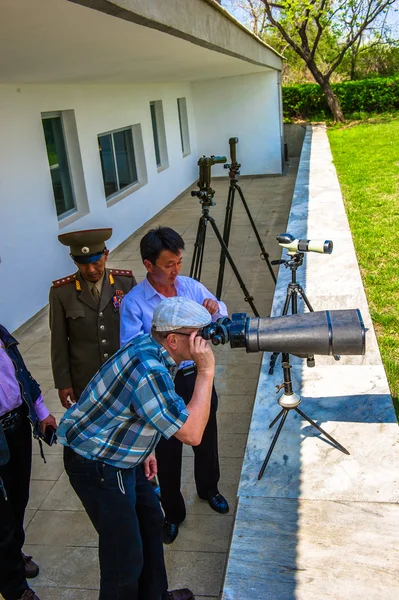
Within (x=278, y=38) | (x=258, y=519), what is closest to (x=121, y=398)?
(x=258, y=519)

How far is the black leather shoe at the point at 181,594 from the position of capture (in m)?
2.54

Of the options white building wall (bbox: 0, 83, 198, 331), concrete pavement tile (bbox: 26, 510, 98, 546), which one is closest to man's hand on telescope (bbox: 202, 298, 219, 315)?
concrete pavement tile (bbox: 26, 510, 98, 546)

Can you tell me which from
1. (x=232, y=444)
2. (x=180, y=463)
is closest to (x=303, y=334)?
(x=180, y=463)

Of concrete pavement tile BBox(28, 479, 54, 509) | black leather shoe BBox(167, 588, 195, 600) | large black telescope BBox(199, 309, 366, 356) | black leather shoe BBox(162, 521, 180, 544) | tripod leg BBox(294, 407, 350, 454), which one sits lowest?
concrete pavement tile BBox(28, 479, 54, 509)

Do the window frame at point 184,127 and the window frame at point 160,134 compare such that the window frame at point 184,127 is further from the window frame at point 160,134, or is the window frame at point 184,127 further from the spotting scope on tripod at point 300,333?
the spotting scope on tripod at point 300,333

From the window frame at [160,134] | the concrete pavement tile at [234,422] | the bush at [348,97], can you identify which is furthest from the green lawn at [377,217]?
the bush at [348,97]

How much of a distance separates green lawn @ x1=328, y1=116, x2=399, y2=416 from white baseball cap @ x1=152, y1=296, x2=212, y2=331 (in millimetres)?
2292

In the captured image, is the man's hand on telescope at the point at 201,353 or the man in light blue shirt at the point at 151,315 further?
the man in light blue shirt at the point at 151,315

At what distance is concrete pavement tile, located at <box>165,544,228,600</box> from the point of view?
106 inches

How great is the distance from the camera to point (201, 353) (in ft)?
6.18

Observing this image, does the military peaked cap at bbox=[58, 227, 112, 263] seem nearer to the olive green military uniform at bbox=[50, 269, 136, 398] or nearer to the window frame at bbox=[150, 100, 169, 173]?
the olive green military uniform at bbox=[50, 269, 136, 398]

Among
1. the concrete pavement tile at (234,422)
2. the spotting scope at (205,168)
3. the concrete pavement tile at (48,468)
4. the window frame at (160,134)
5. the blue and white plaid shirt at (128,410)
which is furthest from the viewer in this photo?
the window frame at (160,134)

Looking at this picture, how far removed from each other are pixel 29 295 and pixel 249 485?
4.19 m

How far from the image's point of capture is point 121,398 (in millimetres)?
1864
